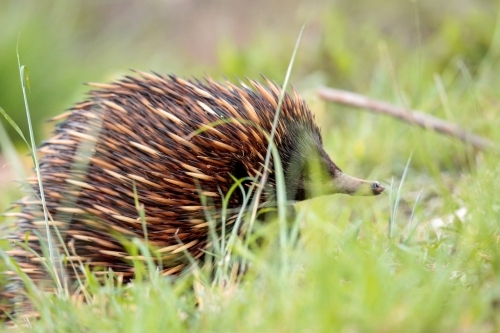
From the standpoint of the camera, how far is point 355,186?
2.46 meters

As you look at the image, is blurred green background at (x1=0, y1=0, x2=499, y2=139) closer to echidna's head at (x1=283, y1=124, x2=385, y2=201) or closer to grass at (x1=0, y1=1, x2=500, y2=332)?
echidna's head at (x1=283, y1=124, x2=385, y2=201)

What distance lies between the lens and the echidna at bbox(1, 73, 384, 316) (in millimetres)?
2439

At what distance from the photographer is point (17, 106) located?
20.1 feet

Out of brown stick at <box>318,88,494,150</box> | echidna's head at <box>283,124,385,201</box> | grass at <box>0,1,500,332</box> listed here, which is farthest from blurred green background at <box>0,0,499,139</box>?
grass at <box>0,1,500,332</box>

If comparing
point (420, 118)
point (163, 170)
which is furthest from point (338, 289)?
point (420, 118)

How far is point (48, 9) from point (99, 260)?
5326 mm

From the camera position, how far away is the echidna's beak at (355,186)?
239 cm

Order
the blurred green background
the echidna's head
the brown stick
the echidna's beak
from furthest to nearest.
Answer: the blurred green background < the brown stick < the echidna's head < the echidna's beak

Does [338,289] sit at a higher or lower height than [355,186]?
higher

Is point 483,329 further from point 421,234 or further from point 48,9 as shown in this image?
point 48,9

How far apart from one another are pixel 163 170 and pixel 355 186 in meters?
0.70

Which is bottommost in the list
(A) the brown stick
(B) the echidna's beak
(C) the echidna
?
(A) the brown stick

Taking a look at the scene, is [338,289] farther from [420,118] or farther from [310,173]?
[420,118]

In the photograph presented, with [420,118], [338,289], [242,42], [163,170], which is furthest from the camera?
[242,42]
